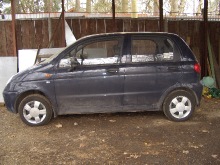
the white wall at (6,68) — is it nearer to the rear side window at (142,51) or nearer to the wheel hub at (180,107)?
the rear side window at (142,51)

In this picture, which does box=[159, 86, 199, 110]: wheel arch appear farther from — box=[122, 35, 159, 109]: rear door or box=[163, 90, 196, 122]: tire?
box=[122, 35, 159, 109]: rear door

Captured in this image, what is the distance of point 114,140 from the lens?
16.5ft

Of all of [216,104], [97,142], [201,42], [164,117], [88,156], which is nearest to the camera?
[88,156]

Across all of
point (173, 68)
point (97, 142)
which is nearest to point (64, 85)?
point (97, 142)

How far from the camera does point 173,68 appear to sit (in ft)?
19.0

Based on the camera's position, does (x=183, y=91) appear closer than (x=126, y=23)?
Yes

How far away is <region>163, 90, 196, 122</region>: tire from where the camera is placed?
19.3ft

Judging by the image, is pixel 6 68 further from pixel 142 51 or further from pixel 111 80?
pixel 142 51

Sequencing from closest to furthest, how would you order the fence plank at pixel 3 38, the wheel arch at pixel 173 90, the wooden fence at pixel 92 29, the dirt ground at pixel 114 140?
the dirt ground at pixel 114 140, the wheel arch at pixel 173 90, the fence plank at pixel 3 38, the wooden fence at pixel 92 29

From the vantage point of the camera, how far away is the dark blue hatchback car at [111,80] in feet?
18.6

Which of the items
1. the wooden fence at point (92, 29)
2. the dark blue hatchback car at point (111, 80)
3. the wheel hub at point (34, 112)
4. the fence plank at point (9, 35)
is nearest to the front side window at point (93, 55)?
the dark blue hatchback car at point (111, 80)

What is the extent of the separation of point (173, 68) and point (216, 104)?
2.43 meters

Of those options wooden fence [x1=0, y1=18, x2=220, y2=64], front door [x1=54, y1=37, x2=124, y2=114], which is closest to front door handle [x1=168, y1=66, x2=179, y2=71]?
front door [x1=54, y1=37, x2=124, y2=114]

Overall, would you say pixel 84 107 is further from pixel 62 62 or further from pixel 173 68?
pixel 173 68
